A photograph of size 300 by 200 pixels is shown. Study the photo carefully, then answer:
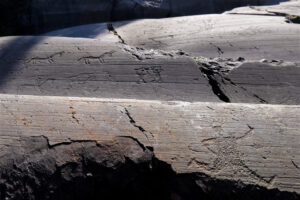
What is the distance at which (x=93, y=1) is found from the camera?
3.60 m

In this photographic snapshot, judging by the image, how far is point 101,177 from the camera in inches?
52.0

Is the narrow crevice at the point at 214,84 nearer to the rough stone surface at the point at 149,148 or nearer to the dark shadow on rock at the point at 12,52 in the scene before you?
the rough stone surface at the point at 149,148

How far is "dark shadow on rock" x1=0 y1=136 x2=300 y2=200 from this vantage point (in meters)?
1.28

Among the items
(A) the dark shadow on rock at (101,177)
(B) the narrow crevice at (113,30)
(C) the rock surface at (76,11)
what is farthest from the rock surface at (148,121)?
(C) the rock surface at (76,11)

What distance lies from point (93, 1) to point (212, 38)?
5.45 feet

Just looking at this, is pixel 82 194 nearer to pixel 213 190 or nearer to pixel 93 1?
pixel 213 190

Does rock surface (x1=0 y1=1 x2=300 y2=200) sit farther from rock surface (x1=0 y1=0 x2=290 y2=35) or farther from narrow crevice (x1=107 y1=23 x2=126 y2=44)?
rock surface (x1=0 y1=0 x2=290 y2=35)

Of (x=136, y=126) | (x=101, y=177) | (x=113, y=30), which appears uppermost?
(x=113, y=30)

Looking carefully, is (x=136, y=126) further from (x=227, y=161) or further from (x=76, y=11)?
(x=76, y=11)

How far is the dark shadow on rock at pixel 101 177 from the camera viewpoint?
128cm

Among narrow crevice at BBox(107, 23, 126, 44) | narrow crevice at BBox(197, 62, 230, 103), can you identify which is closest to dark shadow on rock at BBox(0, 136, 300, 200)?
narrow crevice at BBox(197, 62, 230, 103)

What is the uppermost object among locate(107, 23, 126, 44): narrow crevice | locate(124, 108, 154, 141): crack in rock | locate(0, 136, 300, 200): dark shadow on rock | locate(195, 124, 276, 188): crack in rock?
locate(107, 23, 126, 44): narrow crevice

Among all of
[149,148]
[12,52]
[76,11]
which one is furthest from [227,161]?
[76,11]

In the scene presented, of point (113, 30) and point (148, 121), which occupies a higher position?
point (113, 30)
